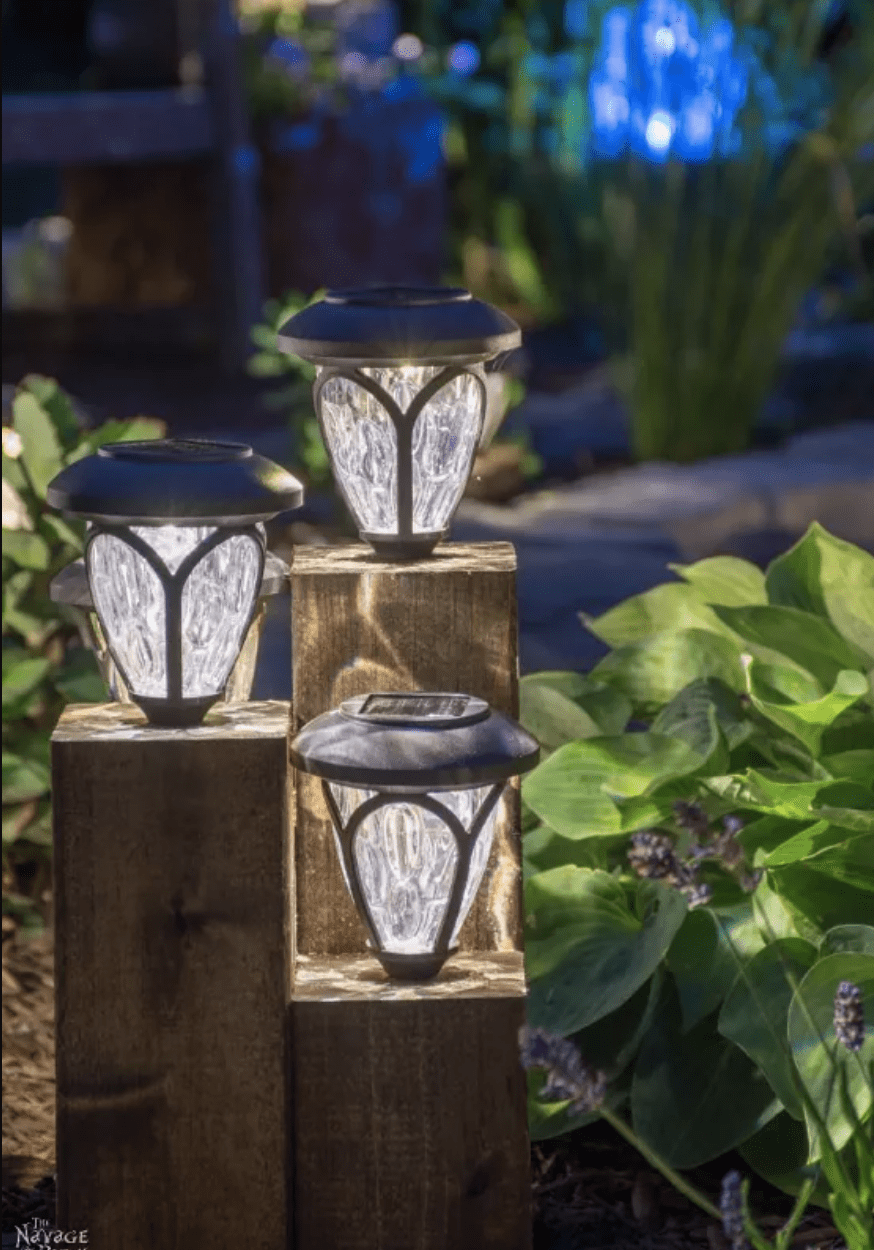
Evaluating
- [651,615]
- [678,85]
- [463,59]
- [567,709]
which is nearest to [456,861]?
[567,709]

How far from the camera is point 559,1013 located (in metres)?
2.35

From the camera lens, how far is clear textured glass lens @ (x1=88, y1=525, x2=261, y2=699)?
2.02m

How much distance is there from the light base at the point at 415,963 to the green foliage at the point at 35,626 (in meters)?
1.11

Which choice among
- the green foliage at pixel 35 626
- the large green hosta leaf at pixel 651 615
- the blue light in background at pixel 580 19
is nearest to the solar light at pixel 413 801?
the large green hosta leaf at pixel 651 615

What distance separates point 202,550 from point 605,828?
27.2 inches

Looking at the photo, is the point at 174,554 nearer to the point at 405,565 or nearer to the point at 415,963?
the point at 405,565

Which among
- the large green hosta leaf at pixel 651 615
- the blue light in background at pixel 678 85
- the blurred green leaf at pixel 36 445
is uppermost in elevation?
the blue light in background at pixel 678 85

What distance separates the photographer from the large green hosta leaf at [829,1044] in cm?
211

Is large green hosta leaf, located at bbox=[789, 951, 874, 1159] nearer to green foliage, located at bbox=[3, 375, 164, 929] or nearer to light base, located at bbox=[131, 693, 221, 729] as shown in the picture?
light base, located at bbox=[131, 693, 221, 729]

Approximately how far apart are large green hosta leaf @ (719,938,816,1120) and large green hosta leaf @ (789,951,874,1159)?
0.02 m

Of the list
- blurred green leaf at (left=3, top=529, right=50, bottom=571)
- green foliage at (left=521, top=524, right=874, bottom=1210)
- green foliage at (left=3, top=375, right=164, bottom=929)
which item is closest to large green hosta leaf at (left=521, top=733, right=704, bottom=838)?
green foliage at (left=521, top=524, right=874, bottom=1210)

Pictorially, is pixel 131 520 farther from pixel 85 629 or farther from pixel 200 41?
pixel 200 41

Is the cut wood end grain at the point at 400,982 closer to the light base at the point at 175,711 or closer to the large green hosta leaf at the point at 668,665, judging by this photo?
the light base at the point at 175,711

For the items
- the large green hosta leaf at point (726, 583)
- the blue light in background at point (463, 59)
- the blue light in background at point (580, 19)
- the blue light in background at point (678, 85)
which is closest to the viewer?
the large green hosta leaf at point (726, 583)
